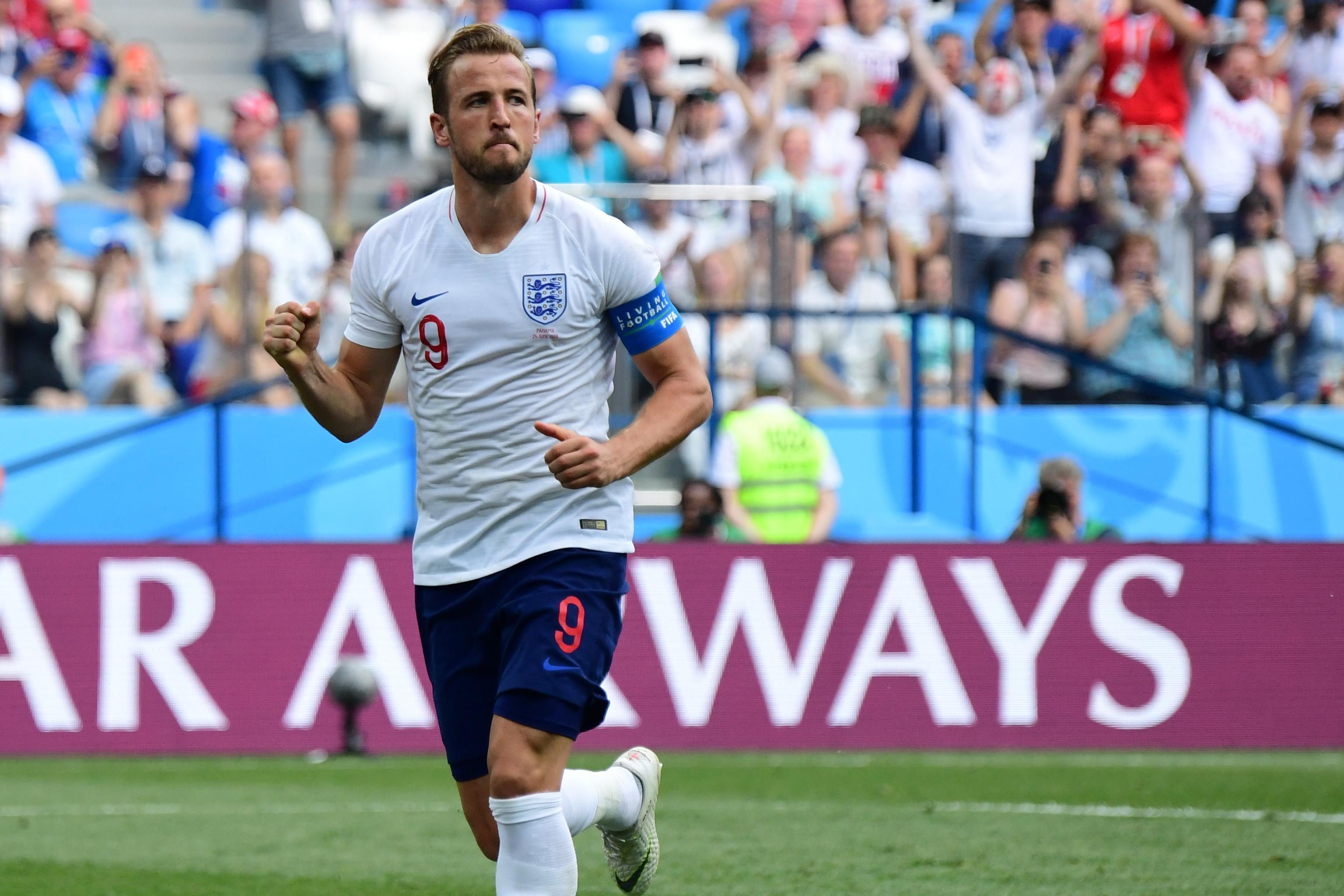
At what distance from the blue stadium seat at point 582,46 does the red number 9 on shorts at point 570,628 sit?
11715mm

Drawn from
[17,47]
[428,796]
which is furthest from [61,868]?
[17,47]

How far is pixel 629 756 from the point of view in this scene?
5602 mm

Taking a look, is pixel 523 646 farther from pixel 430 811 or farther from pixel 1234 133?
pixel 1234 133

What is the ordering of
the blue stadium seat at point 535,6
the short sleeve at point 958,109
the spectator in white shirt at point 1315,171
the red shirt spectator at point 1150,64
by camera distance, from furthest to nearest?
the blue stadium seat at point 535,6 < the red shirt spectator at point 1150,64 < the short sleeve at point 958,109 < the spectator in white shirt at point 1315,171

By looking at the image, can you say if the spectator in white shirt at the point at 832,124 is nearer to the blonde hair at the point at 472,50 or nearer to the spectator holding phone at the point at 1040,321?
the spectator holding phone at the point at 1040,321

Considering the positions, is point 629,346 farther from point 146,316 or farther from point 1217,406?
point 146,316

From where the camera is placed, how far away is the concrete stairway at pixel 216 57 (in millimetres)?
15578

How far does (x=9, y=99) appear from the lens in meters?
14.0

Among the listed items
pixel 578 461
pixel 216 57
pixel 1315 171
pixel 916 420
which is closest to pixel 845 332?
pixel 916 420

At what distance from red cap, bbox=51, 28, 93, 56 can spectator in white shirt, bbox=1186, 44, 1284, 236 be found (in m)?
8.46

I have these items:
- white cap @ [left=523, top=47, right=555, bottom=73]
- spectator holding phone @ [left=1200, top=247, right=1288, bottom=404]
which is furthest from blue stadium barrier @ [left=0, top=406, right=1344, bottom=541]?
white cap @ [left=523, top=47, right=555, bottom=73]

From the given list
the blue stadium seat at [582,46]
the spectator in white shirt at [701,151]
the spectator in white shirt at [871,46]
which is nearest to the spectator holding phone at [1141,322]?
the spectator in white shirt at [701,151]

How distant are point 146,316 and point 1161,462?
717cm

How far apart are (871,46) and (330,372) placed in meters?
11.3
